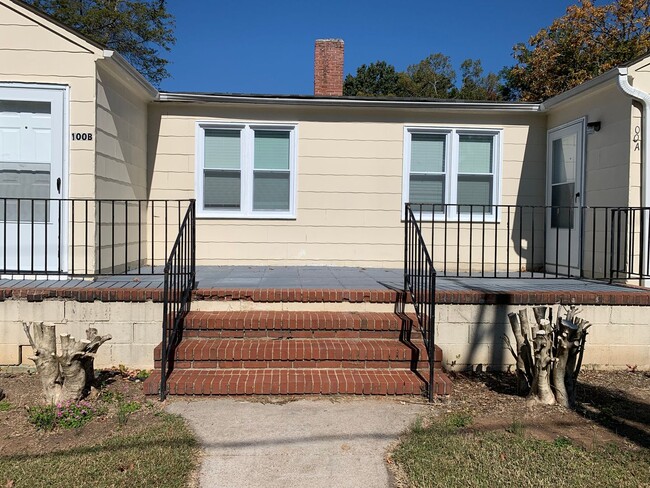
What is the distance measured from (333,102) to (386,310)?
381 cm

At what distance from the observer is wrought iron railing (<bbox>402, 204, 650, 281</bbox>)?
625cm

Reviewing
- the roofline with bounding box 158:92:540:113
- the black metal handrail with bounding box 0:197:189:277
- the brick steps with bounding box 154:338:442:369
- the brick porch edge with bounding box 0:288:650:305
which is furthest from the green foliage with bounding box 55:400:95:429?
the roofline with bounding box 158:92:540:113

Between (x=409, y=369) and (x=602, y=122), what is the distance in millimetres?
4459

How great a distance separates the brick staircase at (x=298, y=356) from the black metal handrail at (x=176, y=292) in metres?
0.08

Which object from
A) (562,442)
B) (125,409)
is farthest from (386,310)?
(125,409)

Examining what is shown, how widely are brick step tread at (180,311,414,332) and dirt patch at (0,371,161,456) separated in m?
0.83

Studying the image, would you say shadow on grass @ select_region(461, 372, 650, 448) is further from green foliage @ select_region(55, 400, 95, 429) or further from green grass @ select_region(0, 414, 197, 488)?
green foliage @ select_region(55, 400, 95, 429)

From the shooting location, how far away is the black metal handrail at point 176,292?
4.28 meters

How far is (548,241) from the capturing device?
8.02 m

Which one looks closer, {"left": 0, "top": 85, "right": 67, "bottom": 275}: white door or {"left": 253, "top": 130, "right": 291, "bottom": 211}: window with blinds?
{"left": 0, "top": 85, "right": 67, "bottom": 275}: white door

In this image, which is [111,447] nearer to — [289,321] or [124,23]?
[289,321]

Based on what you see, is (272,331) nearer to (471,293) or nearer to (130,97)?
(471,293)

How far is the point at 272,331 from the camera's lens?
16.2 feet

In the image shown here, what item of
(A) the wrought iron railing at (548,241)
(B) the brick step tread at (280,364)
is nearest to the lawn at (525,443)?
(B) the brick step tread at (280,364)
